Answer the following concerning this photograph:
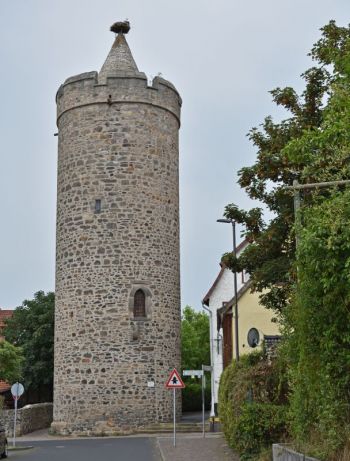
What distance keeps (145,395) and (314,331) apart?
1683 centimetres

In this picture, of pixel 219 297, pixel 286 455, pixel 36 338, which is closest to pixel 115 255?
pixel 36 338

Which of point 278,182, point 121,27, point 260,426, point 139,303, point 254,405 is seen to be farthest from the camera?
point 121,27

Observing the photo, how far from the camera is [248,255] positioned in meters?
17.7

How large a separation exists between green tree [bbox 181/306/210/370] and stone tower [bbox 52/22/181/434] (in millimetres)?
33132

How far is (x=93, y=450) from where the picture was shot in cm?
1953

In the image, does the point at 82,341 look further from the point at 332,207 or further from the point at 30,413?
the point at 332,207

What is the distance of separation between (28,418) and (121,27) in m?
16.5

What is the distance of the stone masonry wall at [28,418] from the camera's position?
26570mm

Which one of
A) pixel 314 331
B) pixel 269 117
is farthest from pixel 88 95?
pixel 314 331

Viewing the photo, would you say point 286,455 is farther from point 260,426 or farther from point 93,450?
point 93,450

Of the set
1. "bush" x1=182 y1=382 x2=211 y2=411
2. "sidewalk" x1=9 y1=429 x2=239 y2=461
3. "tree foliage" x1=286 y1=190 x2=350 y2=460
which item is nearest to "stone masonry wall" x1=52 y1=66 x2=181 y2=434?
"sidewalk" x1=9 y1=429 x2=239 y2=461

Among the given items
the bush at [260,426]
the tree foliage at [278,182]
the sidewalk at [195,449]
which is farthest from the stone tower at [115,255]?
the bush at [260,426]

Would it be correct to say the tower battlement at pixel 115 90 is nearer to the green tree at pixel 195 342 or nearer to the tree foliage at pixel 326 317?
the tree foliage at pixel 326 317

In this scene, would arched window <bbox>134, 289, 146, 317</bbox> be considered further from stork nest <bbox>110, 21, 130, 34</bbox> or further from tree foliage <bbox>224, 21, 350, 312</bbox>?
stork nest <bbox>110, 21, 130, 34</bbox>
